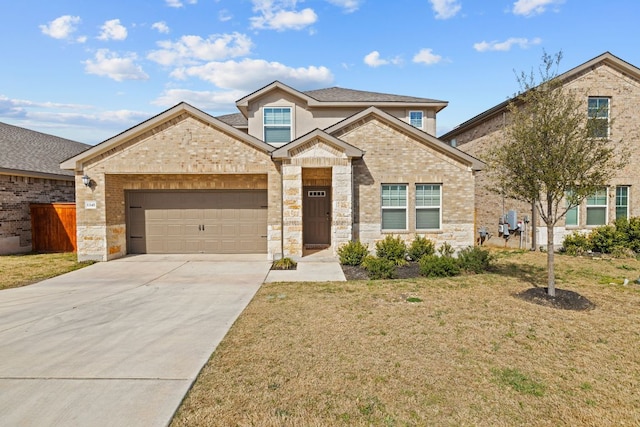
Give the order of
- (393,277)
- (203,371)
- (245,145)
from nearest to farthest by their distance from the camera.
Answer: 1. (203,371)
2. (393,277)
3. (245,145)

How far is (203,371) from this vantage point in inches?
170

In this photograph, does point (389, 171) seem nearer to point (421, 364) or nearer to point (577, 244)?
point (577, 244)

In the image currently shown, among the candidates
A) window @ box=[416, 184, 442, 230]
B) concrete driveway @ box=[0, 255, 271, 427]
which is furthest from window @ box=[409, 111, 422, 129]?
concrete driveway @ box=[0, 255, 271, 427]

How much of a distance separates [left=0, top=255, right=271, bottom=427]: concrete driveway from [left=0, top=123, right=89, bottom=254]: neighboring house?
22.1ft

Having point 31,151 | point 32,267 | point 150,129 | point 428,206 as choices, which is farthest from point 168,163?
point 31,151

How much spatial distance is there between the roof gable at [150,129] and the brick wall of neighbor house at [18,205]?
4.30 m

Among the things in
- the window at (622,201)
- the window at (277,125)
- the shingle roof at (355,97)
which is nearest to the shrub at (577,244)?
the window at (622,201)

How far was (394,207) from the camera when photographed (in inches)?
501

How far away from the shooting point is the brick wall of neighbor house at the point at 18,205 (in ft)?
44.5

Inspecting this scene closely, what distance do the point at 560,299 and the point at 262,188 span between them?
9650 mm

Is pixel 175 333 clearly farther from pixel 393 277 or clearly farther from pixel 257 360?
pixel 393 277

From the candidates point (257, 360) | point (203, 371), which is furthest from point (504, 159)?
point (203, 371)

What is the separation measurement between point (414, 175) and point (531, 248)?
6.48 m

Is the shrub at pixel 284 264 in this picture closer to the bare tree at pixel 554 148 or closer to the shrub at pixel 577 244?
the bare tree at pixel 554 148
